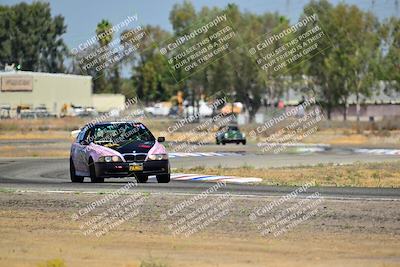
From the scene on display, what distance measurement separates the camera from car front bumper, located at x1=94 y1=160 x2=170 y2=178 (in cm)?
2241

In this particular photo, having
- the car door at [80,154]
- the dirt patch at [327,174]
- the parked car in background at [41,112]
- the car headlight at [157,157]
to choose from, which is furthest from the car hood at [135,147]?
the parked car in background at [41,112]

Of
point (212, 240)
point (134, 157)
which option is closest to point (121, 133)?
point (134, 157)

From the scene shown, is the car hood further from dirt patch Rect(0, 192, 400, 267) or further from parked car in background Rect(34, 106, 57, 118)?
parked car in background Rect(34, 106, 57, 118)

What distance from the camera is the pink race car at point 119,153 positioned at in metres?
22.4

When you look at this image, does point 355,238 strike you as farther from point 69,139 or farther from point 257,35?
point 257,35

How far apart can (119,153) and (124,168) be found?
0.38m

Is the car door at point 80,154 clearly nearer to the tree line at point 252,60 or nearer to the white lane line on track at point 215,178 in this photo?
the white lane line on track at point 215,178

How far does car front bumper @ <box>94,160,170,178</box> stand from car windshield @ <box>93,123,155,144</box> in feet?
2.61

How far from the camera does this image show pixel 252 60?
91.9m

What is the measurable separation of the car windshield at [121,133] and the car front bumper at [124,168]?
2.61 ft

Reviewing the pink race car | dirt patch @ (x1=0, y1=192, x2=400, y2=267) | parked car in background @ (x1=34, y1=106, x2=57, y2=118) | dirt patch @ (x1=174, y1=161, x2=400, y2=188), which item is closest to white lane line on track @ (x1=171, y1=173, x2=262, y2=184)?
dirt patch @ (x1=174, y1=161, x2=400, y2=188)

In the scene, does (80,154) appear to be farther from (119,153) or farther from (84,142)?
(119,153)

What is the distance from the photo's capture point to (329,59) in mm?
89000

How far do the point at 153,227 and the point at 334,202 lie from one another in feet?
15.1
